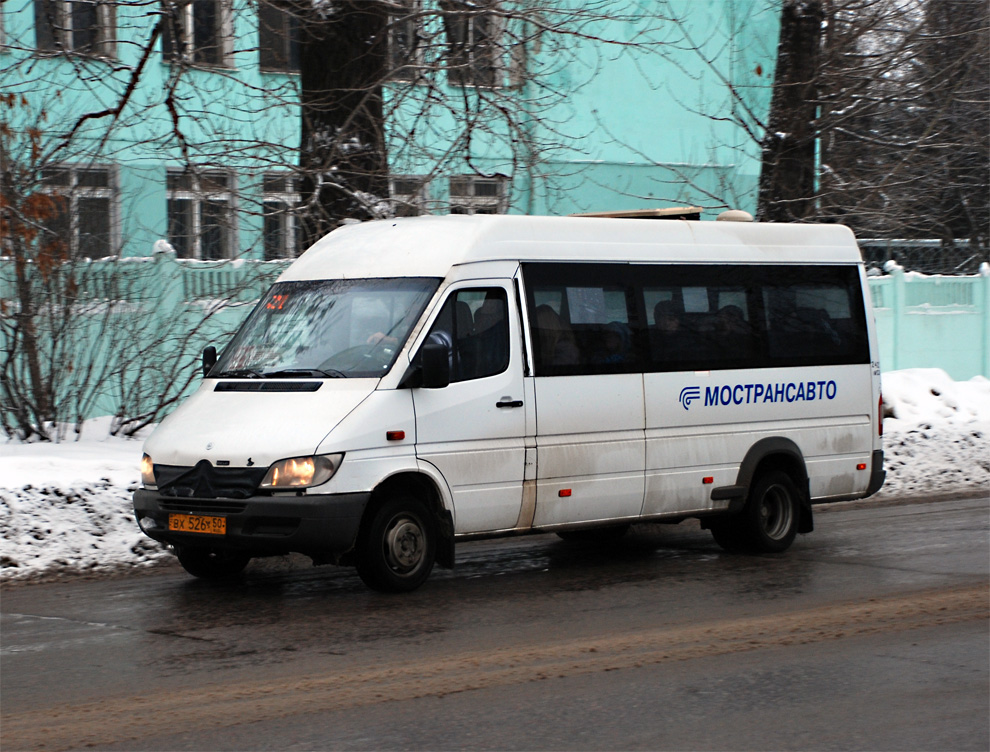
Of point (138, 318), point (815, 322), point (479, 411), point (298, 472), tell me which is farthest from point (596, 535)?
point (138, 318)

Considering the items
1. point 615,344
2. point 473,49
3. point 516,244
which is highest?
point 473,49

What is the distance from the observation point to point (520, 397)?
31.8ft

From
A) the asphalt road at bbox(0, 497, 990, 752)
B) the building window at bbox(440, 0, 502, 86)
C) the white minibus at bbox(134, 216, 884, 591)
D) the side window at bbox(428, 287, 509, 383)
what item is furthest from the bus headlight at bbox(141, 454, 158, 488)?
the building window at bbox(440, 0, 502, 86)

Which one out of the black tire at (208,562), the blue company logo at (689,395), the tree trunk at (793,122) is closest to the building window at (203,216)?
the black tire at (208,562)

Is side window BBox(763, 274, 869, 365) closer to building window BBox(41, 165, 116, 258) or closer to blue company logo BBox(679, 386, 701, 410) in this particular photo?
blue company logo BBox(679, 386, 701, 410)

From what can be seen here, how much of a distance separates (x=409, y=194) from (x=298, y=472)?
24.2 ft

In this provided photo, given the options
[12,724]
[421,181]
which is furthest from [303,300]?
[421,181]

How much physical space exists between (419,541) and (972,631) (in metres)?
3.40

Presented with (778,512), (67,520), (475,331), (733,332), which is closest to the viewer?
(475,331)

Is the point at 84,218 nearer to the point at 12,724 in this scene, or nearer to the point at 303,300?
the point at 303,300

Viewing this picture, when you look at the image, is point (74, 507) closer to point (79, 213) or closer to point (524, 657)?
point (79, 213)

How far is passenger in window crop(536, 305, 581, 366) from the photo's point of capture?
9930mm

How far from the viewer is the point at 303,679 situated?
6793 millimetres

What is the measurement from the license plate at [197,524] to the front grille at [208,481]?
0.42 feet
